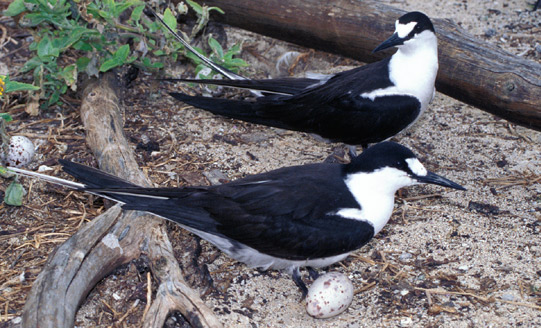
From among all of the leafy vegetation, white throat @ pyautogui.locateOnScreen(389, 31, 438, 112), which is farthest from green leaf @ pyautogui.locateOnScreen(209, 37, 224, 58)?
white throat @ pyautogui.locateOnScreen(389, 31, 438, 112)

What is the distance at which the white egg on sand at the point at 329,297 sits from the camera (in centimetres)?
292

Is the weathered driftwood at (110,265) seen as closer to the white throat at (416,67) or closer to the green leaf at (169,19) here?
the green leaf at (169,19)

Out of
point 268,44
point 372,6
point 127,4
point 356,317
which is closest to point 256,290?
point 356,317

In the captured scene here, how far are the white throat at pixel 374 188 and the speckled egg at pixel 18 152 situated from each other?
A: 199 centimetres

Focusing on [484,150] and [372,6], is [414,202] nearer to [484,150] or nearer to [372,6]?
[484,150]

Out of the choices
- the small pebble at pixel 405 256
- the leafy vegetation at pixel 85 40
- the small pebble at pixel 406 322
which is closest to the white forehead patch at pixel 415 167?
the small pebble at pixel 405 256

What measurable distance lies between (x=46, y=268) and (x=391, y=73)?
2.38 metres

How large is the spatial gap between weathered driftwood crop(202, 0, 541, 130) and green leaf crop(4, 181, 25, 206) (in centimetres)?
232

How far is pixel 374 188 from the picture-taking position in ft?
10.1


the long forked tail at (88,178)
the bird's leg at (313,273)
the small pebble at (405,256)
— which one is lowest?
the bird's leg at (313,273)

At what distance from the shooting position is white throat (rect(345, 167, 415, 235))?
306cm

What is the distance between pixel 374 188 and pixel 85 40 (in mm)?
2257

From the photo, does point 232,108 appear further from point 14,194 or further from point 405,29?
point 14,194

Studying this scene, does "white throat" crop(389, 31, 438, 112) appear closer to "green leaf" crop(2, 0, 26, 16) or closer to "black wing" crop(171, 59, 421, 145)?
"black wing" crop(171, 59, 421, 145)
